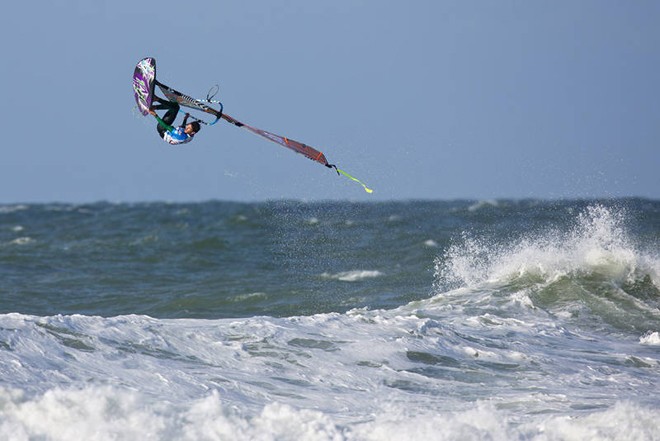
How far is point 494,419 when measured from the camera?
7098 mm

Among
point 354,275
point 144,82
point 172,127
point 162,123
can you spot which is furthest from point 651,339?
point 354,275

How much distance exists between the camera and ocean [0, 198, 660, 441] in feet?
22.8

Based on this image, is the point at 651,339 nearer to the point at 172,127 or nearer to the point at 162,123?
the point at 172,127

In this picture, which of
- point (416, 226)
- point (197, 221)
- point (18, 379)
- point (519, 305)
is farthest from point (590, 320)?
point (197, 221)

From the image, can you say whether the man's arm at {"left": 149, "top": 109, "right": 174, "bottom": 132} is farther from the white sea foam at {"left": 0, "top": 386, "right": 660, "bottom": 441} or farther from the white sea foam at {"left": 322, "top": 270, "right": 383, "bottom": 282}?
the white sea foam at {"left": 322, "top": 270, "right": 383, "bottom": 282}

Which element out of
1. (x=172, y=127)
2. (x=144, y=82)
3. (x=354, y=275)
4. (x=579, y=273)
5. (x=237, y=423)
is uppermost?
(x=144, y=82)

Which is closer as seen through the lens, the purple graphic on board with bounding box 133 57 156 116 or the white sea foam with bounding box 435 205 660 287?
the purple graphic on board with bounding box 133 57 156 116

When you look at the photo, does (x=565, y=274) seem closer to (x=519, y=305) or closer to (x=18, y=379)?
(x=519, y=305)

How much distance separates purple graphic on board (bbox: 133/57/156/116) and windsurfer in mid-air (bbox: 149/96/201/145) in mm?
107

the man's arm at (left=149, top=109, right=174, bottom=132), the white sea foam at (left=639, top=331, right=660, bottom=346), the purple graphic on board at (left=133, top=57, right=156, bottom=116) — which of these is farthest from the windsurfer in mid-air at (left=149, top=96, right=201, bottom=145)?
the white sea foam at (left=639, top=331, right=660, bottom=346)

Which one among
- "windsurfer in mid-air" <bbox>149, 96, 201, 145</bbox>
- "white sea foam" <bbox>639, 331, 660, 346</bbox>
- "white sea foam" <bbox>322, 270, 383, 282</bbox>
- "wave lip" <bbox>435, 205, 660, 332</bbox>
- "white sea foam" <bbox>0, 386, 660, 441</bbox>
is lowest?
"white sea foam" <bbox>0, 386, 660, 441</bbox>

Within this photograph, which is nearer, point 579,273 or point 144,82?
point 144,82

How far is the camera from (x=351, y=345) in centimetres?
943

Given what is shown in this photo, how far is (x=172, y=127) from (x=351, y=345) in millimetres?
3285
